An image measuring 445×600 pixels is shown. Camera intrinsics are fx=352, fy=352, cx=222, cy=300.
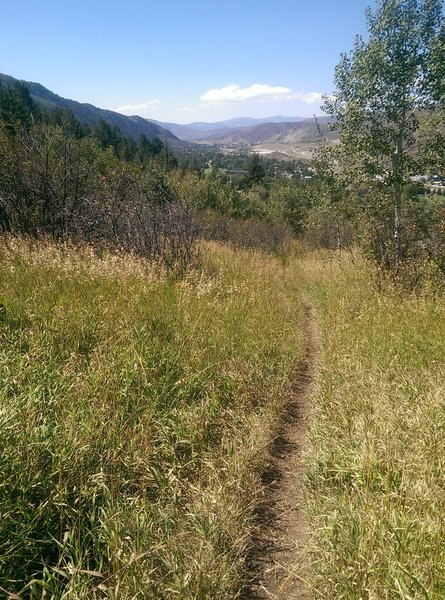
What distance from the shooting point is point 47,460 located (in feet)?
7.77

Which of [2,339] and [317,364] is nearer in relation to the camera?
[2,339]

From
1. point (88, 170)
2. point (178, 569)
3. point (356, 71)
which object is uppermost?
point (356, 71)

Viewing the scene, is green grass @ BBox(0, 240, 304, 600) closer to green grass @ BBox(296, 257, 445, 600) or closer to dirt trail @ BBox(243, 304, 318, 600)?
dirt trail @ BBox(243, 304, 318, 600)

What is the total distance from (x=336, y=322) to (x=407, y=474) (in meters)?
4.00

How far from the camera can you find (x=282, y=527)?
8.68ft

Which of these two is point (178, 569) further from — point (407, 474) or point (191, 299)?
point (191, 299)

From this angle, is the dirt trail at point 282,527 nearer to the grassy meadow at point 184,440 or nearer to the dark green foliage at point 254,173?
the grassy meadow at point 184,440

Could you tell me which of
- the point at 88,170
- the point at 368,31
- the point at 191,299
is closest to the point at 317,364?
the point at 191,299

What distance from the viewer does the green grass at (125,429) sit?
6.75ft

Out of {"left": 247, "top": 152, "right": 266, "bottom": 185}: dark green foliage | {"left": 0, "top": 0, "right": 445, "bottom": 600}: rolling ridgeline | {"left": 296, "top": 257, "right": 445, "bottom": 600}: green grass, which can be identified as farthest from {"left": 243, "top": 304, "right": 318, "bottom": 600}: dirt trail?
{"left": 247, "top": 152, "right": 266, "bottom": 185}: dark green foliage

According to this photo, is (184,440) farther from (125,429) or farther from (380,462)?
(380,462)

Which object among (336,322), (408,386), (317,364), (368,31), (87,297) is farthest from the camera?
(368,31)

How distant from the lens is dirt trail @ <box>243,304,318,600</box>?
2198mm

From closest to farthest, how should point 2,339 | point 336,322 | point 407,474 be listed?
point 407,474 → point 2,339 → point 336,322
